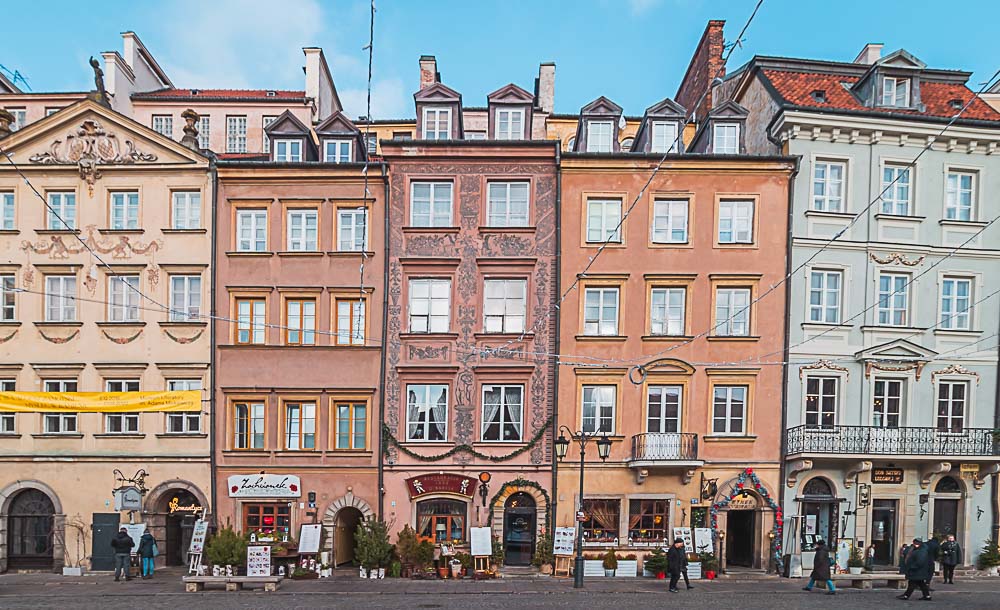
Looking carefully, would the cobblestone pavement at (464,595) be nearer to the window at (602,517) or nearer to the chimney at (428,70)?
the window at (602,517)

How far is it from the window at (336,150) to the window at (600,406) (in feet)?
39.3

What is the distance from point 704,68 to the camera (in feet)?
94.4

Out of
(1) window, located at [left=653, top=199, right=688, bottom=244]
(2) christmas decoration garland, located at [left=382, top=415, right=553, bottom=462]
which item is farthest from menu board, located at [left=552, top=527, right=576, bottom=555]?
(1) window, located at [left=653, top=199, right=688, bottom=244]

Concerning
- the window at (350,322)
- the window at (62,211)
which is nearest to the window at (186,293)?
the window at (62,211)

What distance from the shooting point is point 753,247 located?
22.2 m

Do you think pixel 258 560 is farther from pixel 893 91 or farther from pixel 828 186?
pixel 893 91

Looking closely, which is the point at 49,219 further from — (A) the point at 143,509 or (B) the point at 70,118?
(A) the point at 143,509

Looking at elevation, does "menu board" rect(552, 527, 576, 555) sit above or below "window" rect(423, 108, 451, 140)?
below

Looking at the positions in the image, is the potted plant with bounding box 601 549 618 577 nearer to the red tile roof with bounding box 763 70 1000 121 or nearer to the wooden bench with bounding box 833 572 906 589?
the wooden bench with bounding box 833 572 906 589

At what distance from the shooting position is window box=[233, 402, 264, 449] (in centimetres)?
2225

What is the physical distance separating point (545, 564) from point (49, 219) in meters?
20.7

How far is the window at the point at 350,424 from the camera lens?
73.1 feet

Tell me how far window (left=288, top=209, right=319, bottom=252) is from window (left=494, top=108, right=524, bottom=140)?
23.5 feet

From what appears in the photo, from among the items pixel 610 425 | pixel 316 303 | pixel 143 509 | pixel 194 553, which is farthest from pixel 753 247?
pixel 143 509
